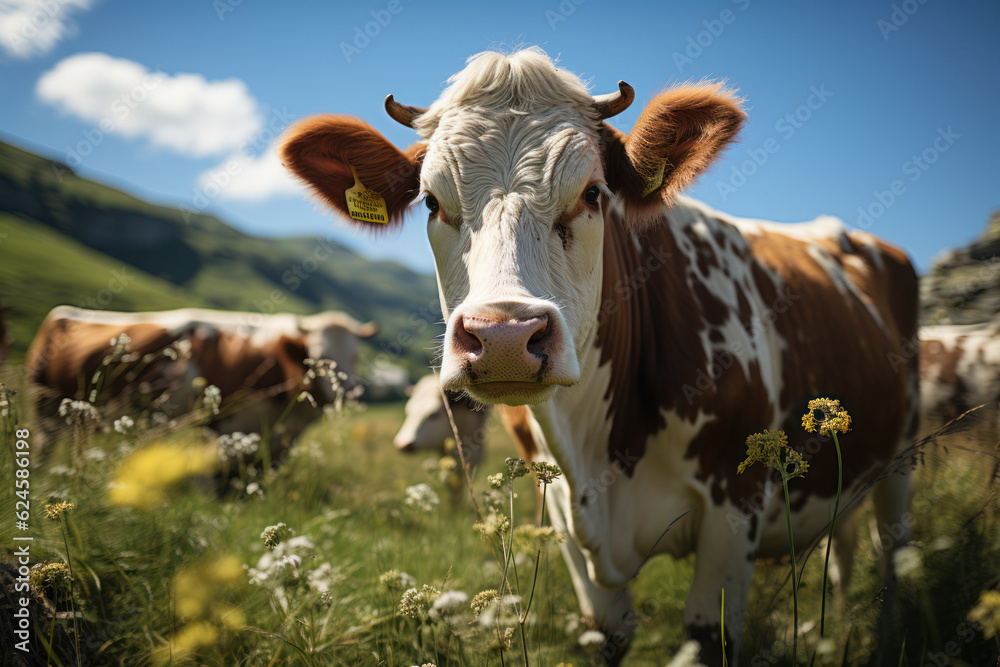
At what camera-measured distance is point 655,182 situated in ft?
7.52

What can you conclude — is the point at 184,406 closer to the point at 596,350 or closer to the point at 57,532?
the point at 57,532

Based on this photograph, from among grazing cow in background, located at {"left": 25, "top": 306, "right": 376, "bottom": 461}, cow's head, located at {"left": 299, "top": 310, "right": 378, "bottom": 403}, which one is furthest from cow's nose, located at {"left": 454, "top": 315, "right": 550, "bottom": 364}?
cow's head, located at {"left": 299, "top": 310, "right": 378, "bottom": 403}

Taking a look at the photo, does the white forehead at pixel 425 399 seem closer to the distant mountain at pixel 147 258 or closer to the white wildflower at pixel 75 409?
the white wildflower at pixel 75 409

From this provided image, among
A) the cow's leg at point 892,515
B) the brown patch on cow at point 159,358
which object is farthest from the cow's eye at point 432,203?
the brown patch on cow at point 159,358

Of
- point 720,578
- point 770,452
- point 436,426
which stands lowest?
point 436,426

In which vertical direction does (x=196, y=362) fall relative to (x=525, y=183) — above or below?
below

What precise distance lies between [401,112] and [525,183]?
2.96ft

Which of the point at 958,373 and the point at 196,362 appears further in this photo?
the point at 196,362

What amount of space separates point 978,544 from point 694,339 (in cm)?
181

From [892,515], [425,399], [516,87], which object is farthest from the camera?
[425,399]

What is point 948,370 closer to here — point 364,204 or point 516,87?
point 516,87

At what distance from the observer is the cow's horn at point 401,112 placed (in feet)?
7.90

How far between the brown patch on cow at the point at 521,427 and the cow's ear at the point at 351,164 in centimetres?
125

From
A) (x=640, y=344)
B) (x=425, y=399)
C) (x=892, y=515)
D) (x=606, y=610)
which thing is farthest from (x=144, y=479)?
(x=425, y=399)
